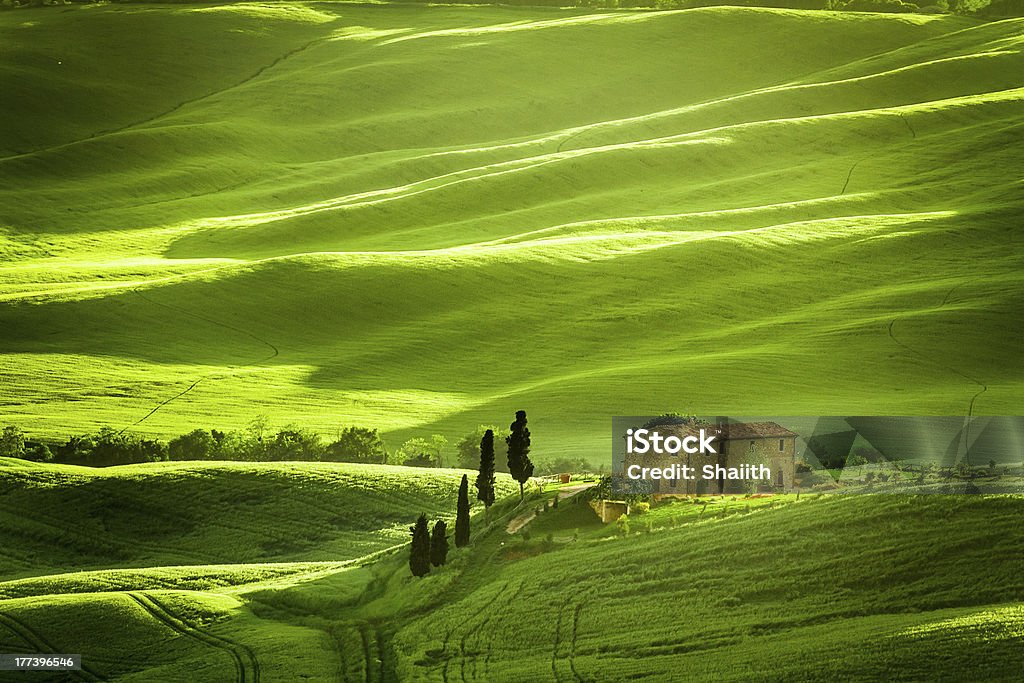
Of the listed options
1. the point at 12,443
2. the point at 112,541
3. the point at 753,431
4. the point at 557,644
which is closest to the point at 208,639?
the point at 557,644

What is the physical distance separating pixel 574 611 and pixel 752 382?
29.5 meters

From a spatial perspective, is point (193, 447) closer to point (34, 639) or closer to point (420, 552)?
point (34, 639)

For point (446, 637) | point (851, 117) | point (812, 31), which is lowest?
point (446, 637)

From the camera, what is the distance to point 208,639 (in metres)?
35.2

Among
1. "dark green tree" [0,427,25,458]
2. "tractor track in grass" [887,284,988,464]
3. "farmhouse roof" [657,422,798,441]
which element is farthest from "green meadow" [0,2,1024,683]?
"farmhouse roof" [657,422,798,441]

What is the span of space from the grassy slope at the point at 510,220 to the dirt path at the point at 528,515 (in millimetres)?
14578

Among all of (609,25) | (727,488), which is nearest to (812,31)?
(609,25)

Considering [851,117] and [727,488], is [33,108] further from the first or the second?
[727,488]

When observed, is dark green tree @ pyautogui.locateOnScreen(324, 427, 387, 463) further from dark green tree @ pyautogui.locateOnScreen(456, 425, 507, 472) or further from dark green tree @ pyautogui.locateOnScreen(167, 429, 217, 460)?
dark green tree @ pyautogui.locateOnScreen(167, 429, 217, 460)

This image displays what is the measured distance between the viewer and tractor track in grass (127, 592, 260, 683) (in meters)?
32.5

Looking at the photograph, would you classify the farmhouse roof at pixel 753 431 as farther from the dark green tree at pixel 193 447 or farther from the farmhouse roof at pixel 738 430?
the dark green tree at pixel 193 447

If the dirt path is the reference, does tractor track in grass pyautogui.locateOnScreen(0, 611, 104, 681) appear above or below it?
below

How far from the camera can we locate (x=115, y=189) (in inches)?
5000

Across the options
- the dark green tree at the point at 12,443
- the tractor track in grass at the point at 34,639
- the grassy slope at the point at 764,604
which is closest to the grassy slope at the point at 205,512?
the dark green tree at the point at 12,443
